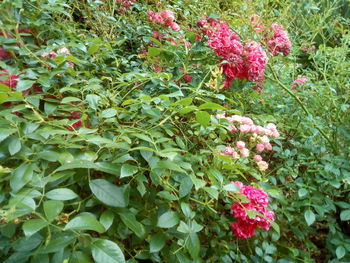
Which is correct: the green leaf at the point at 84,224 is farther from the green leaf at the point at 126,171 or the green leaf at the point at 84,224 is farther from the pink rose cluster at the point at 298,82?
the pink rose cluster at the point at 298,82

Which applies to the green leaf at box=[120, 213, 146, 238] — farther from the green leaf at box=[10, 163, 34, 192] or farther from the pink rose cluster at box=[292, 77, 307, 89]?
the pink rose cluster at box=[292, 77, 307, 89]

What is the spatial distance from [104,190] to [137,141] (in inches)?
8.9

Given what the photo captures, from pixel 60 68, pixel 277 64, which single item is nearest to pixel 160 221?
pixel 60 68

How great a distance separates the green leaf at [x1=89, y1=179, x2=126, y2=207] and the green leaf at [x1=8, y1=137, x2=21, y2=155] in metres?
0.21

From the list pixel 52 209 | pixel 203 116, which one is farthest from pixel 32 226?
pixel 203 116

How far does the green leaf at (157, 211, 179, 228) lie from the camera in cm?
82

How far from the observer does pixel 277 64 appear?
2.10m

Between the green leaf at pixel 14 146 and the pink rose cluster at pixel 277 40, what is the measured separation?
4.34 ft

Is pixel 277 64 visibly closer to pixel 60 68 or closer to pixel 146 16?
pixel 146 16

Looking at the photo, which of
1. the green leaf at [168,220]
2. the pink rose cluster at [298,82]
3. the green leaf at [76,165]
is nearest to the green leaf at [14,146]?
the green leaf at [76,165]

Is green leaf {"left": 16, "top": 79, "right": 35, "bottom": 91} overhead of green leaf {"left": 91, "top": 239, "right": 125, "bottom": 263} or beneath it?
beneath

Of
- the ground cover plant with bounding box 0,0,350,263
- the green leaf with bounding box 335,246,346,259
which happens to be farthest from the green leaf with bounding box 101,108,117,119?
the green leaf with bounding box 335,246,346,259

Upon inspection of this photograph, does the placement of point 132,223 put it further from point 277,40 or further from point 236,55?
point 277,40

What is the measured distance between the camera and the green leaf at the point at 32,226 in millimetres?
611
